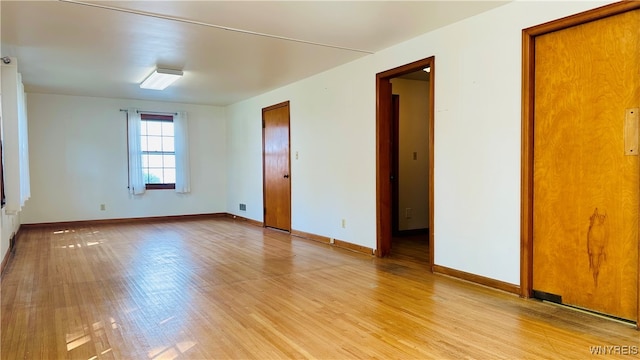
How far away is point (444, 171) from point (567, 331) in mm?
1761

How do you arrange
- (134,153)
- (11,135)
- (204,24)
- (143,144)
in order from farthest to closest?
(143,144)
(134,153)
(11,135)
(204,24)

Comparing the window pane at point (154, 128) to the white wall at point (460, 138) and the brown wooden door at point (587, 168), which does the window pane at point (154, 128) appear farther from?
the brown wooden door at point (587, 168)

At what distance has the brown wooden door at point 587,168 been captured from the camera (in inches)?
106

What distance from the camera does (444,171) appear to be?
12.9 ft

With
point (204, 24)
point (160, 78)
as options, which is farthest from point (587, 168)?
point (160, 78)

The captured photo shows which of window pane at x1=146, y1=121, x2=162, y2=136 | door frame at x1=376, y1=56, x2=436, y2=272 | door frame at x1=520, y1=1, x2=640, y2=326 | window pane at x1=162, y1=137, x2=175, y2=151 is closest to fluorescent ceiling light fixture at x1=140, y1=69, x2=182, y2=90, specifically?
window pane at x1=146, y1=121, x2=162, y2=136

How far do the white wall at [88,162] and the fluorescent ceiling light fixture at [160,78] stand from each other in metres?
2.00

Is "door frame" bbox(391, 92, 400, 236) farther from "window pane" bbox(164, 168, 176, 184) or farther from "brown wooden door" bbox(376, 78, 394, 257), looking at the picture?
"window pane" bbox(164, 168, 176, 184)

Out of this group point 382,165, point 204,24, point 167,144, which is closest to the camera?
point 204,24

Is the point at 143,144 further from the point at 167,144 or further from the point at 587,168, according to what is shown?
the point at 587,168

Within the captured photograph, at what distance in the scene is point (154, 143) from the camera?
8.24 m

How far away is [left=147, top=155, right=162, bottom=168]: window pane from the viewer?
820 cm

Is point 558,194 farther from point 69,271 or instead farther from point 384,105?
point 69,271

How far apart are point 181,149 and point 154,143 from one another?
528mm
